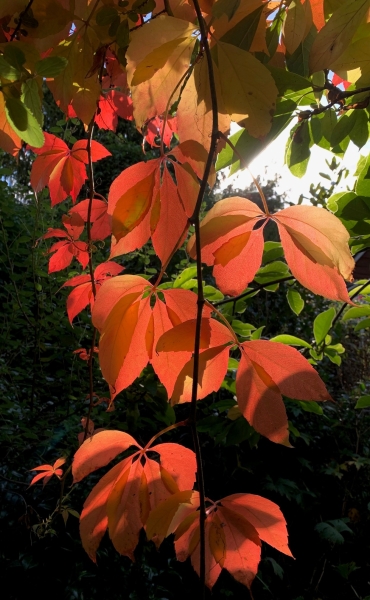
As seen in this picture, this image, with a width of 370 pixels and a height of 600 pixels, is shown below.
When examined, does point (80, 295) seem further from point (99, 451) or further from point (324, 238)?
point (324, 238)

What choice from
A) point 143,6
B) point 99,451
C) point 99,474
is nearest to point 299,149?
point 143,6

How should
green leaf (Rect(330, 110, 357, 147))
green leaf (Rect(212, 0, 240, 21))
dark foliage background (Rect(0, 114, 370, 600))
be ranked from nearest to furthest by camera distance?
green leaf (Rect(212, 0, 240, 21))
green leaf (Rect(330, 110, 357, 147))
dark foliage background (Rect(0, 114, 370, 600))

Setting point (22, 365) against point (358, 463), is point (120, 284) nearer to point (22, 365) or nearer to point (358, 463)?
point (22, 365)

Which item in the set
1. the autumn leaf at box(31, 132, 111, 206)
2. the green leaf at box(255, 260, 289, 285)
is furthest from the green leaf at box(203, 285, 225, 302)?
the autumn leaf at box(31, 132, 111, 206)

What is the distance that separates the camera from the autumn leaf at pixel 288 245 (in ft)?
1.32

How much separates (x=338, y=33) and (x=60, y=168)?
661 mm

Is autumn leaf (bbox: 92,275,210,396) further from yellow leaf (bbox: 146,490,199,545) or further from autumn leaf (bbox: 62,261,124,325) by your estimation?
autumn leaf (bbox: 62,261,124,325)

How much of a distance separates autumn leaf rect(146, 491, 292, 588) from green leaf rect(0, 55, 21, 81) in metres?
0.42

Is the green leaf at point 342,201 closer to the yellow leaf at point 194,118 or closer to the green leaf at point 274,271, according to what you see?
the green leaf at point 274,271

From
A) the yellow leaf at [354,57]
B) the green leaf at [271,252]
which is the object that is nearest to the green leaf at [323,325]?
the green leaf at [271,252]

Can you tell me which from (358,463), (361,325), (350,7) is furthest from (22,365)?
(350,7)

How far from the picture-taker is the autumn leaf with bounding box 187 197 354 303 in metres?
0.40

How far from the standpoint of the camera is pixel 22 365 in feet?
9.77

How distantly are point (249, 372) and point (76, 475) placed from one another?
0.22m
